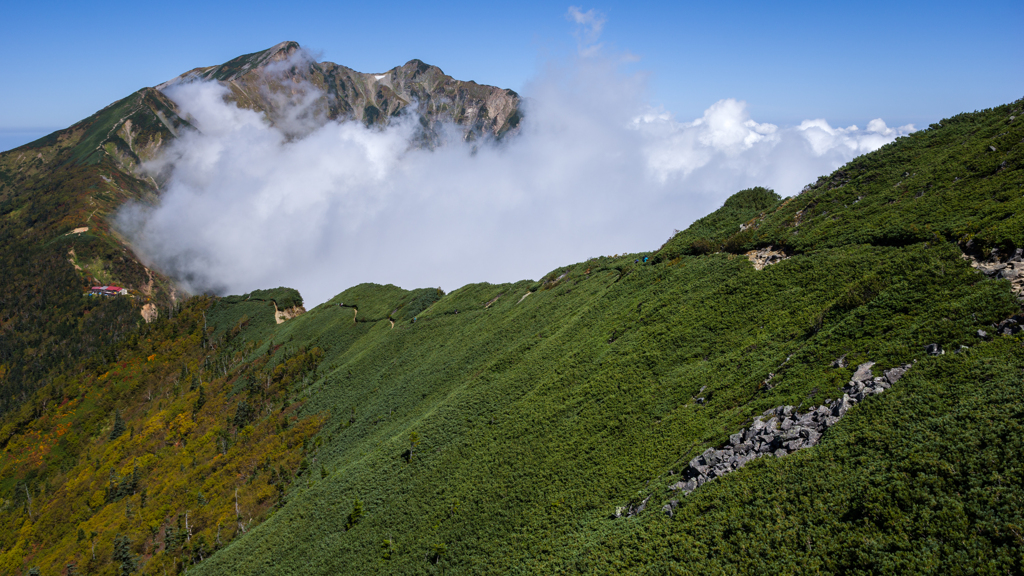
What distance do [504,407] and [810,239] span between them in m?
31.1

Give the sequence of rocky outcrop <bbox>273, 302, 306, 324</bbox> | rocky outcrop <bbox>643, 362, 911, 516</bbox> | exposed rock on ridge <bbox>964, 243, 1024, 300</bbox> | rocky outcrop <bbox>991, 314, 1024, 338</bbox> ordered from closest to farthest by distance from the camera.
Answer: rocky outcrop <bbox>991, 314, 1024, 338</bbox>, rocky outcrop <bbox>643, 362, 911, 516</bbox>, exposed rock on ridge <bbox>964, 243, 1024, 300</bbox>, rocky outcrop <bbox>273, 302, 306, 324</bbox>

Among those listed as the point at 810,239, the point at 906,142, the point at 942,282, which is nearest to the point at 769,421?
the point at 942,282

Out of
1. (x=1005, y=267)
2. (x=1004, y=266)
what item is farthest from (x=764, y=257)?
(x=1005, y=267)

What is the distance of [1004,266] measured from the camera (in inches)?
960

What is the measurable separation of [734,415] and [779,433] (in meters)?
3.68

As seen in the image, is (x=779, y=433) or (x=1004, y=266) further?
(x=1004, y=266)

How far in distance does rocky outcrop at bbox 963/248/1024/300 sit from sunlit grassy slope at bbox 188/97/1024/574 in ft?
1.80

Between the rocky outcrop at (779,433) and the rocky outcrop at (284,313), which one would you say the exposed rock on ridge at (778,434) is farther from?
the rocky outcrop at (284,313)

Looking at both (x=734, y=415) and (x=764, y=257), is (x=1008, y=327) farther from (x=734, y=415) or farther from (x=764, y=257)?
(x=764, y=257)

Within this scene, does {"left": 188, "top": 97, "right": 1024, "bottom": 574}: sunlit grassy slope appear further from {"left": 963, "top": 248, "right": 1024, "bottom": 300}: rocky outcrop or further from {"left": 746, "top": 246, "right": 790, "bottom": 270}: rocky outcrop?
{"left": 746, "top": 246, "right": 790, "bottom": 270}: rocky outcrop

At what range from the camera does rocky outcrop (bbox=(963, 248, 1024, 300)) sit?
22.8 metres

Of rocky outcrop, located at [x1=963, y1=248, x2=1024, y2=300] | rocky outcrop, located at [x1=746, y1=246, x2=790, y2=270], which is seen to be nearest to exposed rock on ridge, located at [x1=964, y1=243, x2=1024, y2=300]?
rocky outcrop, located at [x1=963, y1=248, x2=1024, y2=300]

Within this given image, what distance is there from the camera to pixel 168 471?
81625 mm

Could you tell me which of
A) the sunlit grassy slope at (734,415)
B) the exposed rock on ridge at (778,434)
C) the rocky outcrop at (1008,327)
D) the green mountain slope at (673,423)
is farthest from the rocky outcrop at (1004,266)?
the exposed rock on ridge at (778,434)
